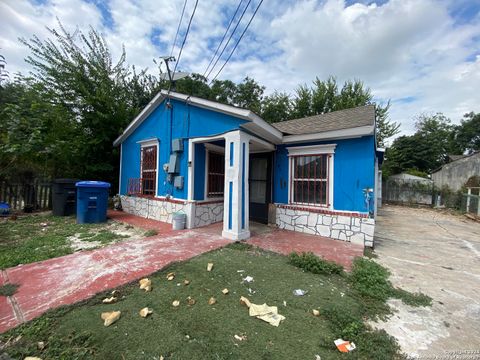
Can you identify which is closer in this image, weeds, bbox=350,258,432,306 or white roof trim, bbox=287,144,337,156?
weeds, bbox=350,258,432,306

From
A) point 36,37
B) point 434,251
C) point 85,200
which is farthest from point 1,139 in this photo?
point 434,251

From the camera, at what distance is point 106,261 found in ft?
12.1

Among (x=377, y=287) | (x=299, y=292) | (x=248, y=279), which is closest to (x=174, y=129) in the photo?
(x=248, y=279)

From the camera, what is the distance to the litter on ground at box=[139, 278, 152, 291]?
2.84 meters

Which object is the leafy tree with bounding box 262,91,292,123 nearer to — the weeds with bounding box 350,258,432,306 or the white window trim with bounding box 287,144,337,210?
the white window trim with bounding box 287,144,337,210

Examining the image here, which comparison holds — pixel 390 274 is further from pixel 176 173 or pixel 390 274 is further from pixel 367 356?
pixel 176 173

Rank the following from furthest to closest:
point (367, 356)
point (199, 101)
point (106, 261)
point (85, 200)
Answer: point (85, 200) < point (199, 101) < point (106, 261) < point (367, 356)

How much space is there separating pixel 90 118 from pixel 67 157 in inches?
78.5

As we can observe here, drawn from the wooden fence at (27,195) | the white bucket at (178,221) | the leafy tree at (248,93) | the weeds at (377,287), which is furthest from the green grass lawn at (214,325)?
the leafy tree at (248,93)

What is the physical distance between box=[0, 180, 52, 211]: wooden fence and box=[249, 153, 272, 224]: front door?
7740 mm

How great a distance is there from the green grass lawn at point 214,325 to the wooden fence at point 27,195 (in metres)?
7.90

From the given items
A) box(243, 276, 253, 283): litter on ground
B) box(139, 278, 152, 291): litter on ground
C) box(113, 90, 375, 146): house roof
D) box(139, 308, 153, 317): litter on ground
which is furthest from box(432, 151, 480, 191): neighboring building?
box(139, 308, 153, 317): litter on ground

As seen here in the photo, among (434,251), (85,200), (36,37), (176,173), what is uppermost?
(36,37)

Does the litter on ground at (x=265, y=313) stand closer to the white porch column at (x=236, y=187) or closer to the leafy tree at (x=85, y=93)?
the white porch column at (x=236, y=187)
